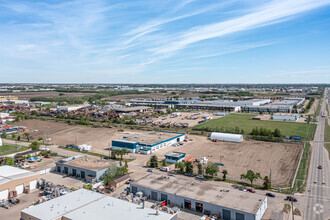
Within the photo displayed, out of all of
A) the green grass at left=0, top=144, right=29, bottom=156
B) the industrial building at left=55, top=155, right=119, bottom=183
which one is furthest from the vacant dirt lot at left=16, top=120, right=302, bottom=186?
the green grass at left=0, top=144, right=29, bottom=156

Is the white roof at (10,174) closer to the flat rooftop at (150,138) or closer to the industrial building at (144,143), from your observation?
the industrial building at (144,143)

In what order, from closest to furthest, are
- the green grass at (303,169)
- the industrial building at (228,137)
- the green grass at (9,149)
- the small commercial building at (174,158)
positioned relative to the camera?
the green grass at (303,169)
the small commercial building at (174,158)
the green grass at (9,149)
the industrial building at (228,137)

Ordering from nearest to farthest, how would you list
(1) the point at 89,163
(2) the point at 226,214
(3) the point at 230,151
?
1. (2) the point at 226,214
2. (1) the point at 89,163
3. (3) the point at 230,151

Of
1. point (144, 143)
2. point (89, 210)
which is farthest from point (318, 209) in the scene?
point (144, 143)

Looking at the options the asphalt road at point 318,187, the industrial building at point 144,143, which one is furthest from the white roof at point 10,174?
the asphalt road at point 318,187

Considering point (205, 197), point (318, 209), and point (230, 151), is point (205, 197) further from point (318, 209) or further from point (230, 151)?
point (230, 151)

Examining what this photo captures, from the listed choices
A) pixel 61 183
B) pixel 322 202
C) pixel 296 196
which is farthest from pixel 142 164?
pixel 322 202
